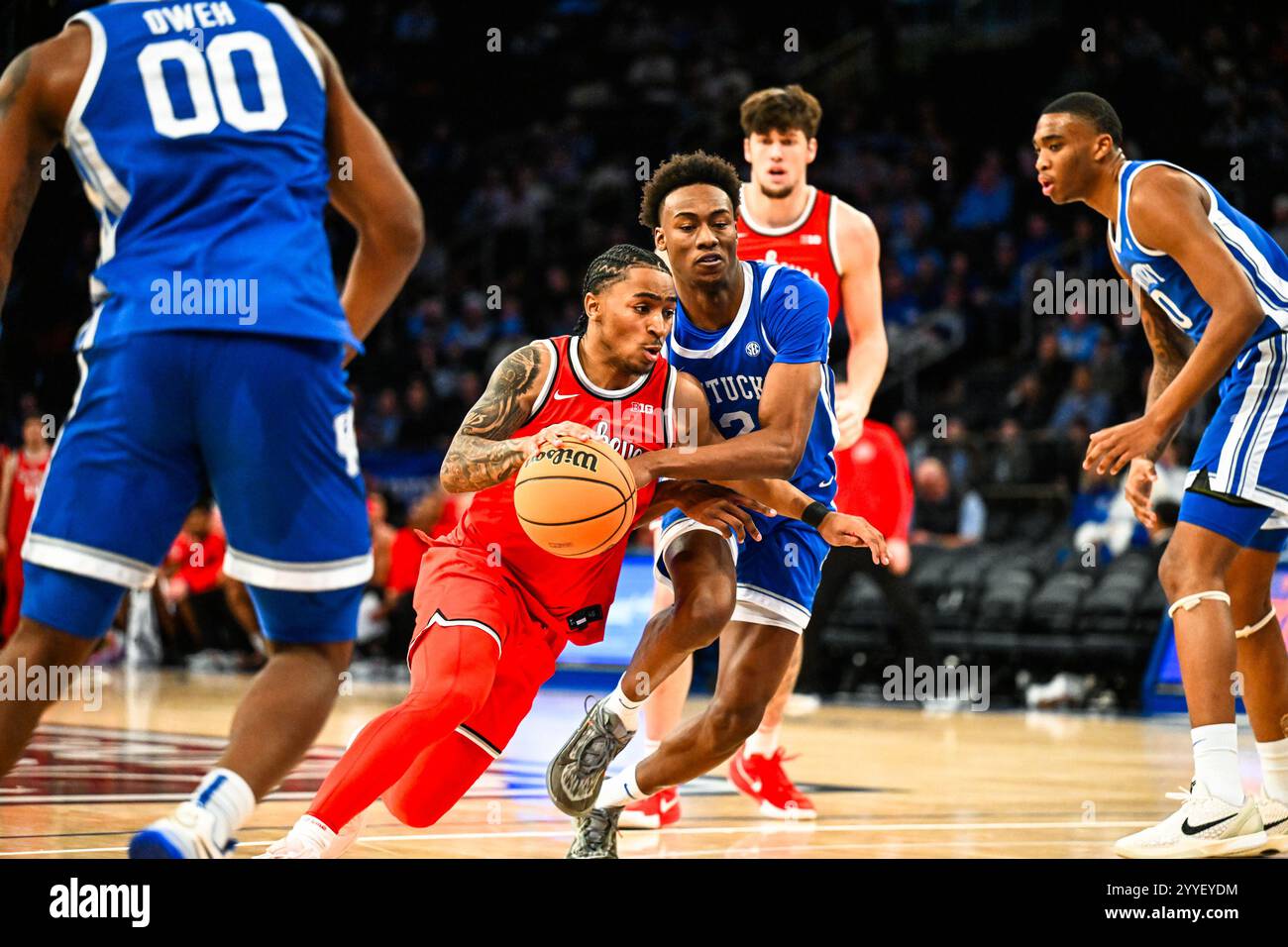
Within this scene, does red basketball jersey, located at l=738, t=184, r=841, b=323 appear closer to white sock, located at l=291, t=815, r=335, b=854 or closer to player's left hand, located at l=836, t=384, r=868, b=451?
player's left hand, located at l=836, t=384, r=868, b=451

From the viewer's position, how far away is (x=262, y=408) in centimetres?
323

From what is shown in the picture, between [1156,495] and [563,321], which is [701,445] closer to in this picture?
[1156,495]

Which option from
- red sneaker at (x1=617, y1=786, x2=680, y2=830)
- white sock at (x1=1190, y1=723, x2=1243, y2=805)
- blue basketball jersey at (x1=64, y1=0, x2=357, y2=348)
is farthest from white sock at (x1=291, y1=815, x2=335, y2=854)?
white sock at (x1=1190, y1=723, x2=1243, y2=805)

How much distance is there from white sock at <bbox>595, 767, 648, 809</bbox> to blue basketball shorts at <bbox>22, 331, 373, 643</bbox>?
173cm

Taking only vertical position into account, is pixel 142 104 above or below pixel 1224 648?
above

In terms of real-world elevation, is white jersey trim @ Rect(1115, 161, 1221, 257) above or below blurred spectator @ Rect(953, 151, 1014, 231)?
below

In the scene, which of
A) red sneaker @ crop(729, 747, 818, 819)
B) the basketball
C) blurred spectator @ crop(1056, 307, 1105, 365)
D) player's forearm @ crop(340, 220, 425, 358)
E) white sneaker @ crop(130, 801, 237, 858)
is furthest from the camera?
blurred spectator @ crop(1056, 307, 1105, 365)

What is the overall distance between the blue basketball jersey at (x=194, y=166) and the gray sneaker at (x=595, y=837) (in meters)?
1.91

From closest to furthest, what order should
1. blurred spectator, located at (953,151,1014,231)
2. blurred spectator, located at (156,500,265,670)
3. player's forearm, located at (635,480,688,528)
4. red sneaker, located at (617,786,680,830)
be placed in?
player's forearm, located at (635,480,688,528), red sneaker, located at (617,786,680,830), blurred spectator, located at (156,500,265,670), blurred spectator, located at (953,151,1014,231)

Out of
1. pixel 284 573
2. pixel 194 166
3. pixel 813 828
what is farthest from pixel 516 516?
pixel 813 828

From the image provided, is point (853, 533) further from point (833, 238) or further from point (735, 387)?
point (833, 238)

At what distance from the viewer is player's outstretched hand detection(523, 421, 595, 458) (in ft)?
13.8

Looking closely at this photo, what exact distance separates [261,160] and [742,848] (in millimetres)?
2723
